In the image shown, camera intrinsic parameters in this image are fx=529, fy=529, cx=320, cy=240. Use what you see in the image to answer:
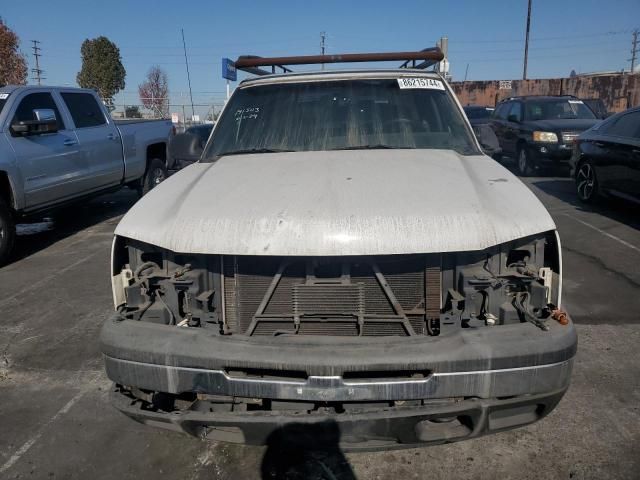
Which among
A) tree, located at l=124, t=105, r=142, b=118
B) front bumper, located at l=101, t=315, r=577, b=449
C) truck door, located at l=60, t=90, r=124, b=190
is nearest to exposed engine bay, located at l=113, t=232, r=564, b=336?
front bumper, located at l=101, t=315, r=577, b=449

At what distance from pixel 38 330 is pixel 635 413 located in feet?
14.6

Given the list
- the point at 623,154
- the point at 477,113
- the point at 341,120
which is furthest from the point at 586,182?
the point at 477,113

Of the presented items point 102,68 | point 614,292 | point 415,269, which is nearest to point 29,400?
point 415,269

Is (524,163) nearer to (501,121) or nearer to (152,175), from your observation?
(501,121)

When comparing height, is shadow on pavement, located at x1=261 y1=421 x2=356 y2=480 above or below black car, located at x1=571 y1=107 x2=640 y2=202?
below

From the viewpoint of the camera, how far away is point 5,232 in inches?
248

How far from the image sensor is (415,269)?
2488 millimetres

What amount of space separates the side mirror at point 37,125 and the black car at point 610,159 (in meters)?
7.68

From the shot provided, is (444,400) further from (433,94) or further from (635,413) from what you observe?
(433,94)

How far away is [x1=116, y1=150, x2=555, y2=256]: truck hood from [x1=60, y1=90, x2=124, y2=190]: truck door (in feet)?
17.5

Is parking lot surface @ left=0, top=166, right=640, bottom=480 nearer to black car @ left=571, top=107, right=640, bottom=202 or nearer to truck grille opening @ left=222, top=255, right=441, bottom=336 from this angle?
truck grille opening @ left=222, top=255, right=441, bottom=336

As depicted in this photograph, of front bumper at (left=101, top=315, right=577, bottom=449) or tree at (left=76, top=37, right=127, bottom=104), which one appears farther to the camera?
tree at (left=76, top=37, right=127, bottom=104)

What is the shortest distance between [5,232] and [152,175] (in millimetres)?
3683

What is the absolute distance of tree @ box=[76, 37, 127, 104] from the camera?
136 ft
